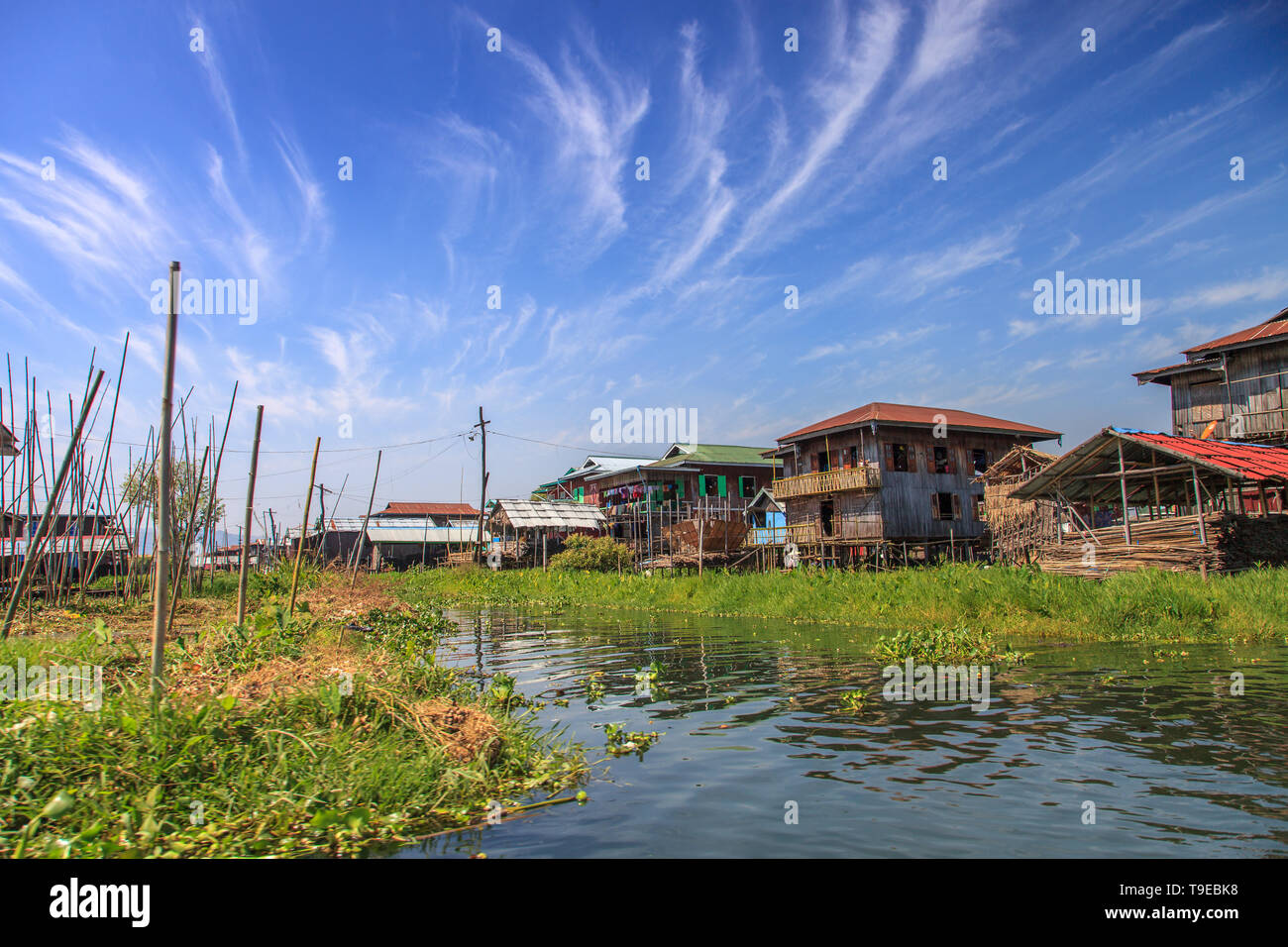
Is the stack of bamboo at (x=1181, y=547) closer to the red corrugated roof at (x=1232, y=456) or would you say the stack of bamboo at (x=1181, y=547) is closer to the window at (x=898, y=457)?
the red corrugated roof at (x=1232, y=456)

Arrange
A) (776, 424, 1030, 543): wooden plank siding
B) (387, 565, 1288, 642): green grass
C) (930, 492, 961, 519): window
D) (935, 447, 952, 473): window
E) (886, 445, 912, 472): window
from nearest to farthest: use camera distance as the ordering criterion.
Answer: (387, 565, 1288, 642): green grass, (776, 424, 1030, 543): wooden plank siding, (886, 445, 912, 472): window, (930, 492, 961, 519): window, (935, 447, 952, 473): window

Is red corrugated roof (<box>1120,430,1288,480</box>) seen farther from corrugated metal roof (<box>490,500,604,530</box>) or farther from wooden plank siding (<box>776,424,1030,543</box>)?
corrugated metal roof (<box>490,500,604,530</box>)

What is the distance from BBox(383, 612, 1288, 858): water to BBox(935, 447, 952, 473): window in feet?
73.2

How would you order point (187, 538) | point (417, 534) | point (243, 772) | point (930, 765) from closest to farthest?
point (243, 772)
point (930, 765)
point (187, 538)
point (417, 534)

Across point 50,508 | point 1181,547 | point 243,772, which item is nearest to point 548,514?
point 1181,547

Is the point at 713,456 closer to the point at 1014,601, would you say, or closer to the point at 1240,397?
the point at 1240,397

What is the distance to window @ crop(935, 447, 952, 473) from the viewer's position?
112 ft

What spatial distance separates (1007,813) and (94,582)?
31.3m

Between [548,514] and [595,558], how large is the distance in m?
6.85

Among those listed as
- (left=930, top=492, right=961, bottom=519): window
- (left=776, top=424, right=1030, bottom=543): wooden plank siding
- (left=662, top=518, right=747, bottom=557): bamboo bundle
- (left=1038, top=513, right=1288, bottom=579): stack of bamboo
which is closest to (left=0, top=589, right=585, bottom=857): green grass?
(left=1038, top=513, right=1288, bottom=579): stack of bamboo

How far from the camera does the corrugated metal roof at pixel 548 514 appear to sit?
132 ft

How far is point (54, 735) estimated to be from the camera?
5.11 metres

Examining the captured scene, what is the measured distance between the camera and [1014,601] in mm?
15898
